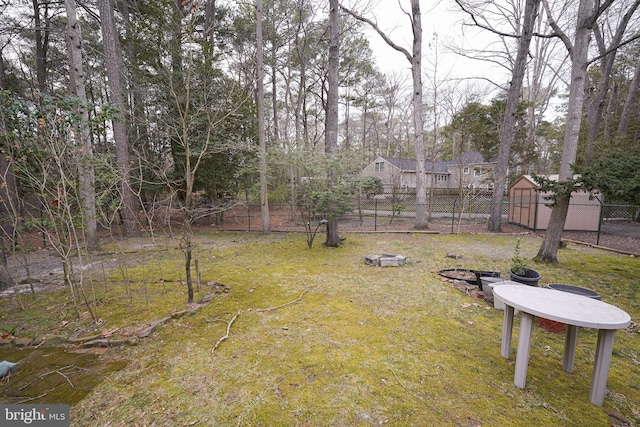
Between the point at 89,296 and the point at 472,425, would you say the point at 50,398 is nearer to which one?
the point at 89,296

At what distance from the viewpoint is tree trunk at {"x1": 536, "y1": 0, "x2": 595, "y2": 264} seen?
5.08 m

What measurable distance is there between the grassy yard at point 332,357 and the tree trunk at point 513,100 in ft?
17.2

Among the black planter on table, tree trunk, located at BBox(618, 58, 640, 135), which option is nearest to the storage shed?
tree trunk, located at BBox(618, 58, 640, 135)

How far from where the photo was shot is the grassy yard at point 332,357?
1723mm

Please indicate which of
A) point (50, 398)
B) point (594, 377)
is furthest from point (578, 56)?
point (50, 398)

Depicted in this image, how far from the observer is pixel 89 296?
12.4 ft

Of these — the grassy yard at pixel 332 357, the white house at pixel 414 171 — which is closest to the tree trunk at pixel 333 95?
the grassy yard at pixel 332 357

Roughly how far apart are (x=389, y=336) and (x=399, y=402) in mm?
877

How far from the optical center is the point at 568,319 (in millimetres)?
1756

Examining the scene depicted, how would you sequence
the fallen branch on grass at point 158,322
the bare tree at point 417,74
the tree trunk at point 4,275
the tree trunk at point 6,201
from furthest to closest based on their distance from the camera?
1. the bare tree at point 417,74
2. the tree trunk at point 4,275
3. the tree trunk at point 6,201
4. the fallen branch on grass at point 158,322

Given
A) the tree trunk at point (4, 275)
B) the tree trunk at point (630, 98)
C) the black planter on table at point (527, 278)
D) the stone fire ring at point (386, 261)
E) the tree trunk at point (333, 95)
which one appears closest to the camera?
the black planter on table at point (527, 278)

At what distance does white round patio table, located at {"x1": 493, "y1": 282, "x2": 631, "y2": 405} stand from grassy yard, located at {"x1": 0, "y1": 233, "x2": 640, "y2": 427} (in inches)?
5.4

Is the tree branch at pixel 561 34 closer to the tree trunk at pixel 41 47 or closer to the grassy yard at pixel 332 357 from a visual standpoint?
the grassy yard at pixel 332 357

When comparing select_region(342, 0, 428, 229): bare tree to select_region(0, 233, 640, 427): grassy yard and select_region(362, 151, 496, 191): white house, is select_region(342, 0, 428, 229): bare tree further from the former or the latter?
select_region(362, 151, 496, 191): white house
